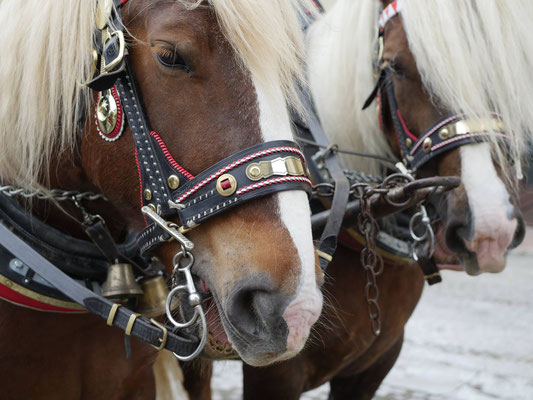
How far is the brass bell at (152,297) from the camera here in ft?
4.86

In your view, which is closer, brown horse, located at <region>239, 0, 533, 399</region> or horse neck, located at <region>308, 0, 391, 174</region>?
brown horse, located at <region>239, 0, 533, 399</region>

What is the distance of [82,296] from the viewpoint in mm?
1260

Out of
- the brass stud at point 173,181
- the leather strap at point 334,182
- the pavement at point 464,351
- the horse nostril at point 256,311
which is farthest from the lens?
the pavement at point 464,351

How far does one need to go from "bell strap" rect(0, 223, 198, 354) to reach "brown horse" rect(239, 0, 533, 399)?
0.55 metres

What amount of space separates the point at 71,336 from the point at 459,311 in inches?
153

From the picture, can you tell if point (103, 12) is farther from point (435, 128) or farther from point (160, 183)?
point (435, 128)

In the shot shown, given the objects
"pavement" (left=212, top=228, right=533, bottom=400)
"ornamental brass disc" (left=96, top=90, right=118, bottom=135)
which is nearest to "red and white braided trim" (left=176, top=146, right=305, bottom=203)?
"ornamental brass disc" (left=96, top=90, right=118, bottom=135)

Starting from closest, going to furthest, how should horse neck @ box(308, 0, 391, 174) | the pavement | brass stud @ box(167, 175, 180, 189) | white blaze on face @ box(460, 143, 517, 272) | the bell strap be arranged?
brass stud @ box(167, 175, 180, 189) < the bell strap < white blaze on face @ box(460, 143, 517, 272) < horse neck @ box(308, 0, 391, 174) < the pavement

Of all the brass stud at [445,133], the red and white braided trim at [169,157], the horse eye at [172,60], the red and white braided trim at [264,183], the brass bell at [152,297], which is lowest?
the brass stud at [445,133]

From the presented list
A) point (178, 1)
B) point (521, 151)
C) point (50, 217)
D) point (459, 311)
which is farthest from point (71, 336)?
point (459, 311)

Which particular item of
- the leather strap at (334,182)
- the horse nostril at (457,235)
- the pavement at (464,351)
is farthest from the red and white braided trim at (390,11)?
the pavement at (464,351)

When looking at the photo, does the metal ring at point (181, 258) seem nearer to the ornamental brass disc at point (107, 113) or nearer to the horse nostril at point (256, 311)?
the horse nostril at point (256, 311)

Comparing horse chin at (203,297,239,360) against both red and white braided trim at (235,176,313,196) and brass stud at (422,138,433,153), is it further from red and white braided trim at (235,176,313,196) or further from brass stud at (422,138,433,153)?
brass stud at (422,138,433,153)

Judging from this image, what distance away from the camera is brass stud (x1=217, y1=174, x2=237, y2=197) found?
3.39 feet
